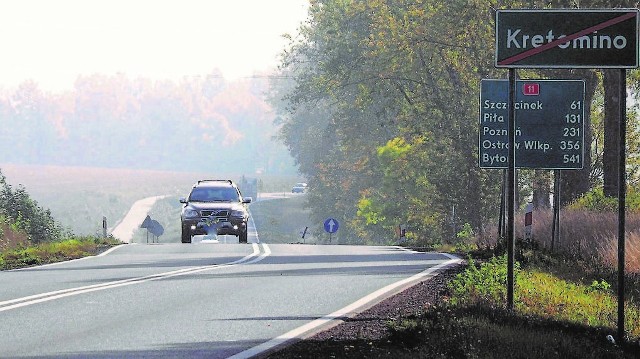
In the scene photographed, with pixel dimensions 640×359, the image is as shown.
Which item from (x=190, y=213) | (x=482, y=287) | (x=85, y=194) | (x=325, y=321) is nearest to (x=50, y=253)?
(x=190, y=213)

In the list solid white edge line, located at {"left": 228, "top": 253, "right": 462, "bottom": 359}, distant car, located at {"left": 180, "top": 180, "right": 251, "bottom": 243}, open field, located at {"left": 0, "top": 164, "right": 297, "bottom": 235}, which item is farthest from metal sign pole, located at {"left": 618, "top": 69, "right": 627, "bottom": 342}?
open field, located at {"left": 0, "top": 164, "right": 297, "bottom": 235}

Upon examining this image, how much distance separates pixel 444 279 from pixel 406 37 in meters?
36.5

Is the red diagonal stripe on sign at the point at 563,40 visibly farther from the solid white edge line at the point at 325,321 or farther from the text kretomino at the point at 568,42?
the solid white edge line at the point at 325,321

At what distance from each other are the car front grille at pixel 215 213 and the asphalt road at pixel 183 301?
876cm

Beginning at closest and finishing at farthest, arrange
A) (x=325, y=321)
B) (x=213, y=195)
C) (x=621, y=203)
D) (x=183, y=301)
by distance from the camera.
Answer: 1. (x=621, y=203)
2. (x=325, y=321)
3. (x=183, y=301)
4. (x=213, y=195)

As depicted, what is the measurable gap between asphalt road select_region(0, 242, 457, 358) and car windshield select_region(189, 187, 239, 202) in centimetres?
991

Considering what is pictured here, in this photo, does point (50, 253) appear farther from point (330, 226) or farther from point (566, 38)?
point (330, 226)

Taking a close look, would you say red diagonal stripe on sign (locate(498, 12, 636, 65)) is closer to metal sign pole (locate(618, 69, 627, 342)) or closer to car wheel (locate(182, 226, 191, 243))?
metal sign pole (locate(618, 69, 627, 342))

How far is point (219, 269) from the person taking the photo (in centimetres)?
2188

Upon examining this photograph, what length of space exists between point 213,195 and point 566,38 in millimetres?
24473

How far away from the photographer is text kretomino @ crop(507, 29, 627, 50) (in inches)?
485

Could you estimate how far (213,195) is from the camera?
119 ft

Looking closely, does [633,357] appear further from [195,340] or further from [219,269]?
[219,269]

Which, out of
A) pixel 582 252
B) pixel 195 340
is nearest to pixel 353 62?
pixel 582 252
